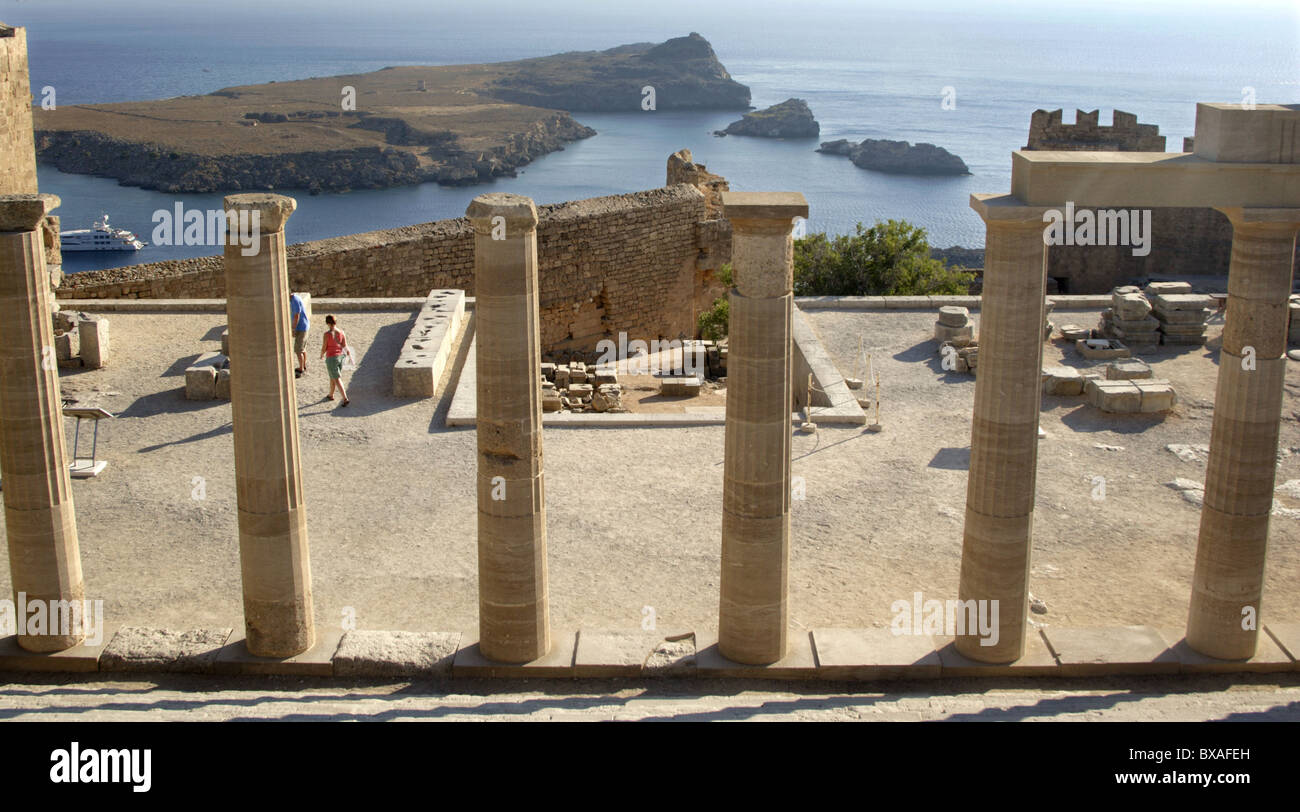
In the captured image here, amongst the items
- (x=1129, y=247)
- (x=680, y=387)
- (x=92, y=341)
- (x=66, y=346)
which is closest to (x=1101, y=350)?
(x=680, y=387)

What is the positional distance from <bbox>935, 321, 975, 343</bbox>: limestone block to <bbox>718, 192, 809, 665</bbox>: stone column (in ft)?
31.4

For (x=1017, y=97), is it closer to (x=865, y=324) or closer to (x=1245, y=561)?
(x=865, y=324)

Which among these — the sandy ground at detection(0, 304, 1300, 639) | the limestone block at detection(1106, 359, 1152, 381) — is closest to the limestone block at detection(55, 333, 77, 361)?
the sandy ground at detection(0, 304, 1300, 639)

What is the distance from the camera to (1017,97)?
374 ft

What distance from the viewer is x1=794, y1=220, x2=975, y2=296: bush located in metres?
23.2

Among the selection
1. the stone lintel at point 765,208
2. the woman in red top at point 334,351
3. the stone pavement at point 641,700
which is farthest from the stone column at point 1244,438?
the woman in red top at point 334,351

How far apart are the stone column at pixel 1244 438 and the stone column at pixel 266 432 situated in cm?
622

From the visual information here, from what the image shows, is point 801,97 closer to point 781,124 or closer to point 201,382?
point 781,124

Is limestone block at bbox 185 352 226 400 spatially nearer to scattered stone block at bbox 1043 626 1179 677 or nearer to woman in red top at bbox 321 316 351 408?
woman in red top at bbox 321 316 351 408

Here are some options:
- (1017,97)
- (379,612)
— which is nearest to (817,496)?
(379,612)

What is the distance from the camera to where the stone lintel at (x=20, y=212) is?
8484mm

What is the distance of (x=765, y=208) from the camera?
791 cm

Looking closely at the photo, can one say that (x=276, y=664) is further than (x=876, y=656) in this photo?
No

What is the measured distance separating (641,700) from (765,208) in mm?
3388
